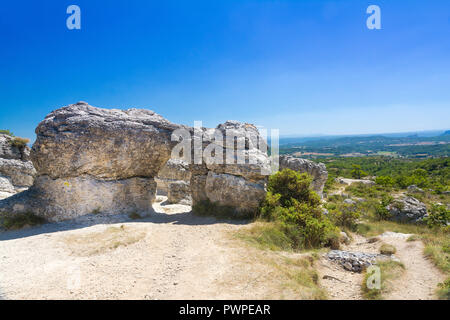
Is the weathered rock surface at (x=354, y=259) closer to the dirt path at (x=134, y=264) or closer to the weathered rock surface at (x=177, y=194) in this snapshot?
the dirt path at (x=134, y=264)

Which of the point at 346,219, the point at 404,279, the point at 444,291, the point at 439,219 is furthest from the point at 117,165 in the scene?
the point at 439,219

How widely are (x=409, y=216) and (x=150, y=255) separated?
47.5ft

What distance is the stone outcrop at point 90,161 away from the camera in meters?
10.0

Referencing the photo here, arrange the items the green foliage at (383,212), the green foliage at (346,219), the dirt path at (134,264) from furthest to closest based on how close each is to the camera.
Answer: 1. the green foliage at (383,212)
2. the green foliage at (346,219)
3. the dirt path at (134,264)

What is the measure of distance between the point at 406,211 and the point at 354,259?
9029 millimetres

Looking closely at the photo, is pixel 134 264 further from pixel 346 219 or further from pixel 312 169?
pixel 312 169

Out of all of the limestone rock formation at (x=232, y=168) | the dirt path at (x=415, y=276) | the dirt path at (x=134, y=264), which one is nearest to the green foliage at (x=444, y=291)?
the dirt path at (x=415, y=276)

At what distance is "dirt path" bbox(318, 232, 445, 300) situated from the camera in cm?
575

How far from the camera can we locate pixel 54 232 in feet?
28.8

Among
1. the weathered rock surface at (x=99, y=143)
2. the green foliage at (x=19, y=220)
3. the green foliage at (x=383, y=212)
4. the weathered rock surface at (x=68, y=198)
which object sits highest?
the weathered rock surface at (x=99, y=143)

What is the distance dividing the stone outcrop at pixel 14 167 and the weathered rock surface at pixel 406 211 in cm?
2280

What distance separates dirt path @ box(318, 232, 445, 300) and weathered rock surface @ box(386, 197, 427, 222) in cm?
565
